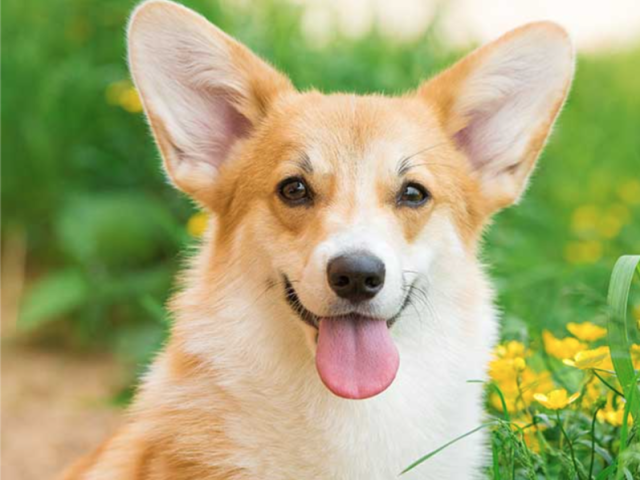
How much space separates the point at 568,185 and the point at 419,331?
13.8ft

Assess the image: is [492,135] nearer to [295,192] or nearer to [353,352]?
[295,192]

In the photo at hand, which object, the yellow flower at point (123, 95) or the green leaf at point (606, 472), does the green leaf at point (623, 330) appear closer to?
the green leaf at point (606, 472)

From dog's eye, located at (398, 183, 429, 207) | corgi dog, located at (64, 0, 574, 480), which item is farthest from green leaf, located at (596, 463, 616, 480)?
dog's eye, located at (398, 183, 429, 207)

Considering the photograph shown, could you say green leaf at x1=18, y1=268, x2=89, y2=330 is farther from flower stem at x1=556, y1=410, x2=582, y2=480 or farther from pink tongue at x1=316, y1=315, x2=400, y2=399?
flower stem at x1=556, y1=410, x2=582, y2=480

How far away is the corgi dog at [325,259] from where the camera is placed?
310cm

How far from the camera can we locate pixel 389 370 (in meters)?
3.12

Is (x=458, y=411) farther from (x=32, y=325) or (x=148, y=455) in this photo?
(x=32, y=325)

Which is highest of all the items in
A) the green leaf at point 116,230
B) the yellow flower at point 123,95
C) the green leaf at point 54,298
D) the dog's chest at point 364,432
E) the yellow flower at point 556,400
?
the yellow flower at point 556,400

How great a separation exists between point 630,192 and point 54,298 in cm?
383

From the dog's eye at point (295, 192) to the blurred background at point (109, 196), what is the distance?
2.06m

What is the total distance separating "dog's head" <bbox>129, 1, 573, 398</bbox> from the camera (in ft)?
10.1

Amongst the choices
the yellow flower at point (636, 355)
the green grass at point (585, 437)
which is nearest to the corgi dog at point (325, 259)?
the green grass at point (585, 437)

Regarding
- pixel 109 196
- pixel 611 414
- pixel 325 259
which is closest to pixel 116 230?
pixel 109 196

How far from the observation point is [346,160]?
327 cm
